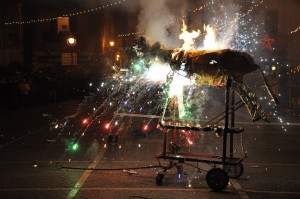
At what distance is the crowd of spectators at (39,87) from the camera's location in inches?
890

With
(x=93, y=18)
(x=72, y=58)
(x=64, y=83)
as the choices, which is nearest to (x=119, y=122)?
(x=64, y=83)

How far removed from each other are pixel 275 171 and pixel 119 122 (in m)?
9.91

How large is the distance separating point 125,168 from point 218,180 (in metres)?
2.20

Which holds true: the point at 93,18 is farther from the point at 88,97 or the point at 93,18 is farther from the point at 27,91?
the point at 27,91

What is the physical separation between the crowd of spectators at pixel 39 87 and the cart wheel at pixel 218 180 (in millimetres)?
16507

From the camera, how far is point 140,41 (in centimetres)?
792

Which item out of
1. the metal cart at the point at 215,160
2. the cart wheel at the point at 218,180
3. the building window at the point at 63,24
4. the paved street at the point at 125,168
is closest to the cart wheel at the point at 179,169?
the metal cart at the point at 215,160

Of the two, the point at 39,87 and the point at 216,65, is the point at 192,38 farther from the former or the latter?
the point at 39,87

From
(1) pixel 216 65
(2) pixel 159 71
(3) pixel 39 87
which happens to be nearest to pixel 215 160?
(1) pixel 216 65

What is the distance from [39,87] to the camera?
2759 cm

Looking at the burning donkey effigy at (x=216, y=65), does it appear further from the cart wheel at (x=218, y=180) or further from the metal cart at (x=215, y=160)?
the cart wheel at (x=218, y=180)

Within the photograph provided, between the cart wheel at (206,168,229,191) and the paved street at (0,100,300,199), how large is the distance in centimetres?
12

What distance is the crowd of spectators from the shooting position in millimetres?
22605

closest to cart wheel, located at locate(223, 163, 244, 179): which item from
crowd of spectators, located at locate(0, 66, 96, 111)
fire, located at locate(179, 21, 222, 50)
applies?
fire, located at locate(179, 21, 222, 50)
